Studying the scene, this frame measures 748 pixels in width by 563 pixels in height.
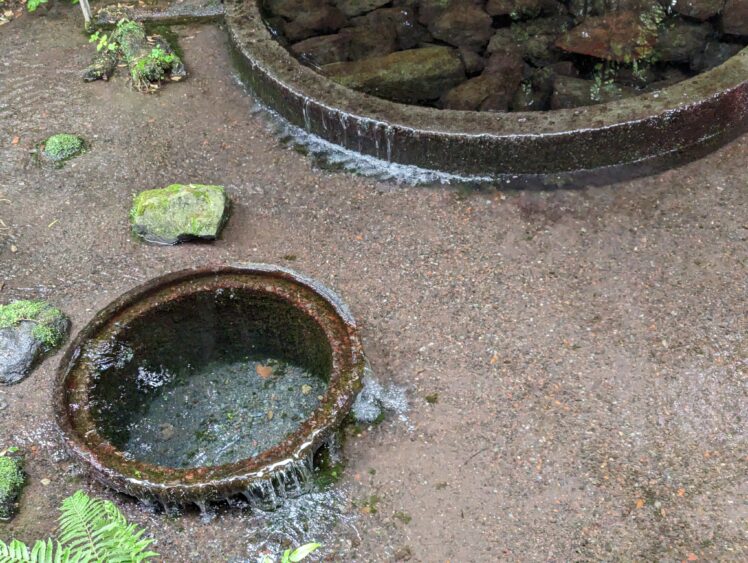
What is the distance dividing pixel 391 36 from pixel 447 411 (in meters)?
3.84

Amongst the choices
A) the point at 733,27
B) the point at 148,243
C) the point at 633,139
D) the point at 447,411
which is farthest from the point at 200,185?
the point at 733,27

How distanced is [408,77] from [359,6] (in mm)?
1356

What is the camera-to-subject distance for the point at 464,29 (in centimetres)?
632

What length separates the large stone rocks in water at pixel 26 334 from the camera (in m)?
4.06

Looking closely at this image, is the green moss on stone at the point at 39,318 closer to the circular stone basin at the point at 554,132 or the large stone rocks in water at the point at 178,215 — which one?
the large stone rocks in water at the point at 178,215

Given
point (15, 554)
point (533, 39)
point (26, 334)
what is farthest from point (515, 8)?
point (15, 554)

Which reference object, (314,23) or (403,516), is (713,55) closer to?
(314,23)

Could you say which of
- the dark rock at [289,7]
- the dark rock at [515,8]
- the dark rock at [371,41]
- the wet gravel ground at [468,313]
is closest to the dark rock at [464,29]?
the dark rock at [515,8]

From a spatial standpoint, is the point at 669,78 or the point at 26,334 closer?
the point at 26,334

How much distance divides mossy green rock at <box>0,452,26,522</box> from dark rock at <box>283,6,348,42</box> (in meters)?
4.33

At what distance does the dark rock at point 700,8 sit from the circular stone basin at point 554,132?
113cm

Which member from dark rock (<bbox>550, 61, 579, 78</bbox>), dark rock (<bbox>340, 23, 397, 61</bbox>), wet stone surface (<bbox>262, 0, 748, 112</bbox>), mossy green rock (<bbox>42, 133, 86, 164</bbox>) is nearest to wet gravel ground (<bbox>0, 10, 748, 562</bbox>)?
mossy green rock (<bbox>42, 133, 86, 164</bbox>)

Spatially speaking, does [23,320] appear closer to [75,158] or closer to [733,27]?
[75,158]

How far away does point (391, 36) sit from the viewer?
6371mm
